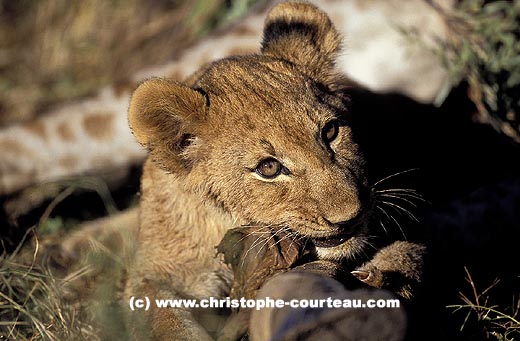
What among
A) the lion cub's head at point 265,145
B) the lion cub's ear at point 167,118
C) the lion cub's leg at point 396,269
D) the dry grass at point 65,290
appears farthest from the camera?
the dry grass at point 65,290

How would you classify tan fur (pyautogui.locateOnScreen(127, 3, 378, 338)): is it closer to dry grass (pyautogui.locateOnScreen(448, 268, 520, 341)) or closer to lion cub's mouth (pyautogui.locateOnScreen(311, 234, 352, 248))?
lion cub's mouth (pyautogui.locateOnScreen(311, 234, 352, 248))

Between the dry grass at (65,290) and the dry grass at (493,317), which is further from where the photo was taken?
the dry grass at (65,290)

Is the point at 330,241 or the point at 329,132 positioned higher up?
the point at 329,132

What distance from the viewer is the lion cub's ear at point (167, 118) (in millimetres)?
3322

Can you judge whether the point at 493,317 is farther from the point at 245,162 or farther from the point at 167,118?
the point at 167,118

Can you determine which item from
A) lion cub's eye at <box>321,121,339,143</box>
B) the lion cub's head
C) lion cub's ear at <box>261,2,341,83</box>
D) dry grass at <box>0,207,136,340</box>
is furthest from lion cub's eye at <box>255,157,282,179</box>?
dry grass at <box>0,207,136,340</box>

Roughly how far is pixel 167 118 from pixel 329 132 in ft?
2.38

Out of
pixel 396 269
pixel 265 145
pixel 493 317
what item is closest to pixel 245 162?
pixel 265 145

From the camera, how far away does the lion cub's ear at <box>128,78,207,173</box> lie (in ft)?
10.9

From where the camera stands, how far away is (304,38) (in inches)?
153

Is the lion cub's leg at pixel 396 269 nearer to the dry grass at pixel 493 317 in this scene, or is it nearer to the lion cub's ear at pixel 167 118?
the dry grass at pixel 493 317

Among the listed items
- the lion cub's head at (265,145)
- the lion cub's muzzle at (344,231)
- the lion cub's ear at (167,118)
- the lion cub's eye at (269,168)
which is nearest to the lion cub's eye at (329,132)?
the lion cub's head at (265,145)

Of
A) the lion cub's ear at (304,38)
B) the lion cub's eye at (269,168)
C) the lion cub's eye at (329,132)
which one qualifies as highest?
the lion cub's ear at (304,38)

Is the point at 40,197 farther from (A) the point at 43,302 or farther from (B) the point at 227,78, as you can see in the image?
(B) the point at 227,78
